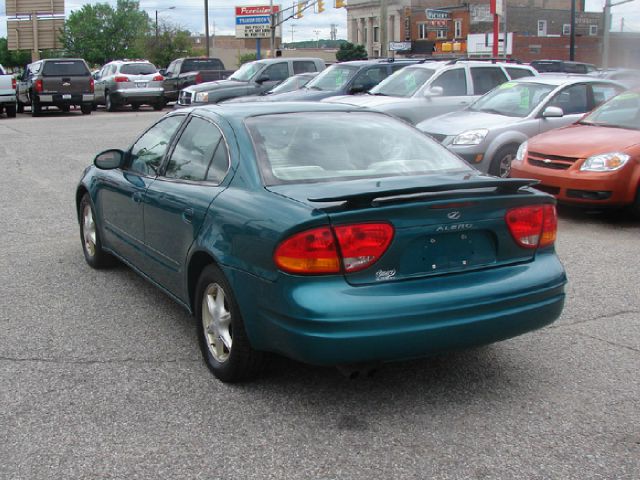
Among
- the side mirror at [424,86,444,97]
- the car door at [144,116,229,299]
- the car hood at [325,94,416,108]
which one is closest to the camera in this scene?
the car door at [144,116,229,299]

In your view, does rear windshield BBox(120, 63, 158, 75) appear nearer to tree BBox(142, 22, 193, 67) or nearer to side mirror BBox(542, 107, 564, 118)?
side mirror BBox(542, 107, 564, 118)

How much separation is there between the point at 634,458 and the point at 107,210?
4.29 metres

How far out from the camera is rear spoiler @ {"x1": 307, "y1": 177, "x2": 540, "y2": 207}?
3.81 meters

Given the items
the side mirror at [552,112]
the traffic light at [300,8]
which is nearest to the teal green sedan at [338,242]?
the side mirror at [552,112]

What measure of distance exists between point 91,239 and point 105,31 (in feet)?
287

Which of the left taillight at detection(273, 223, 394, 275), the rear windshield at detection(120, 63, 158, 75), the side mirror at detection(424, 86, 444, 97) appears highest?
the rear windshield at detection(120, 63, 158, 75)

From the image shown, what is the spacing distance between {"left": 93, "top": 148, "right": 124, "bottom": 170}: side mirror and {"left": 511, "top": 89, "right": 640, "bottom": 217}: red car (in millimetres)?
5020

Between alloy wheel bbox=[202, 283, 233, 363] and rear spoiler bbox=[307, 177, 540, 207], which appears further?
alloy wheel bbox=[202, 283, 233, 363]

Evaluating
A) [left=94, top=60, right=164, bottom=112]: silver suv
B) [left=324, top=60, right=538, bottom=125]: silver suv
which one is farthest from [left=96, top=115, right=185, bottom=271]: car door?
[left=94, top=60, right=164, bottom=112]: silver suv

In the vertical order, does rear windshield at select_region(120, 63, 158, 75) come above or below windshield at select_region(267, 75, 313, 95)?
above

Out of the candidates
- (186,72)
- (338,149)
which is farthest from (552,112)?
(186,72)

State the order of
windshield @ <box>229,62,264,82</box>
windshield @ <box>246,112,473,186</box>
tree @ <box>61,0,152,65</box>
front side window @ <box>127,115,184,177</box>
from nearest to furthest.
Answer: windshield @ <box>246,112,473,186</box>, front side window @ <box>127,115,184,177</box>, windshield @ <box>229,62,264,82</box>, tree @ <box>61,0,152,65</box>

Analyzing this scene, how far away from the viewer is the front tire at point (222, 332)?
4.21m

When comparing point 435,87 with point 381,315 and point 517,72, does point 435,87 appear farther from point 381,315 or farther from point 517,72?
point 381,315
